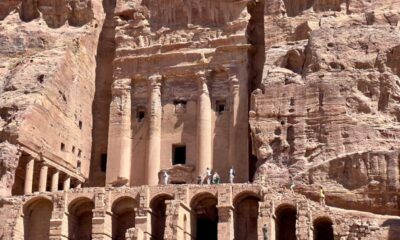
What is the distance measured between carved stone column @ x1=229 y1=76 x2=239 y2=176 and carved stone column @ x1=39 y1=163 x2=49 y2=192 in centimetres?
1024

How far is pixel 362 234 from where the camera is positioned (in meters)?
32.4

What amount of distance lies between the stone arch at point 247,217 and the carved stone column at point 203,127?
22.5ft

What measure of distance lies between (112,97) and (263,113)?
38.2 feet

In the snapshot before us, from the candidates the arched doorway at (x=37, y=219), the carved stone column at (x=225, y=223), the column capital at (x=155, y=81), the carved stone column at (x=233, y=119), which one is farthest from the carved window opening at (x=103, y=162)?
the carved stone column at (x=225, y=223)

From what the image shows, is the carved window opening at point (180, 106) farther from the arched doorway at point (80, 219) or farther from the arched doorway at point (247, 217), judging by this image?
the arched doorway at point (247, 217)

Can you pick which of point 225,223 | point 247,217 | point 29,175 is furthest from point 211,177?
point 29,175

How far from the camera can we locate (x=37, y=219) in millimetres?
38562

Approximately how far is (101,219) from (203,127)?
1030cm

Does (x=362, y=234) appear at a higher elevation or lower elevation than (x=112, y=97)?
lower

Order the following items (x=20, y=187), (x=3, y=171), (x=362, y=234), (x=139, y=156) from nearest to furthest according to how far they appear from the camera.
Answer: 1. (x=362, y=234)
2. (x=3, y=171)
3. (x=20, y=187)
4. (x=139, y=156)

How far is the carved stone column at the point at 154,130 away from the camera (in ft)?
148

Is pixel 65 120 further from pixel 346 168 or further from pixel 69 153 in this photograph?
pixel 346 168

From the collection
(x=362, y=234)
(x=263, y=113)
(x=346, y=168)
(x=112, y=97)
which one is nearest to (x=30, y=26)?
(x=112, y=97)

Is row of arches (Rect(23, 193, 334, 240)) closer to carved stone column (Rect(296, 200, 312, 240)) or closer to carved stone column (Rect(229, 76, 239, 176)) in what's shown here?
carved stone column (Rect(296, 200, 312, 240))
